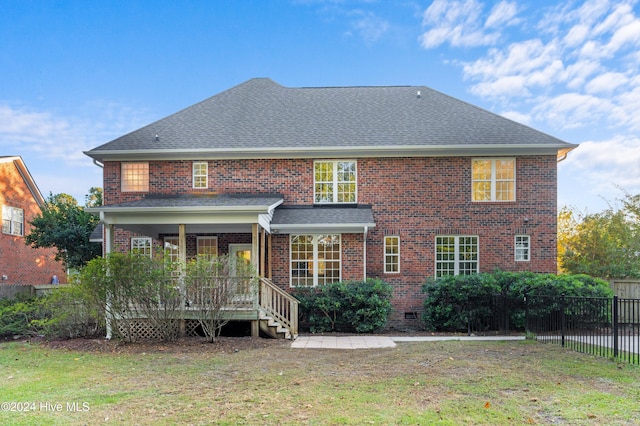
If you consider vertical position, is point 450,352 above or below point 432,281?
below

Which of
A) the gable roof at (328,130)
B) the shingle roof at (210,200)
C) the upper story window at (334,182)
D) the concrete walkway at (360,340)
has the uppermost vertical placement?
the gable roof at (328,130)

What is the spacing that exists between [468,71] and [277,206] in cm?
902

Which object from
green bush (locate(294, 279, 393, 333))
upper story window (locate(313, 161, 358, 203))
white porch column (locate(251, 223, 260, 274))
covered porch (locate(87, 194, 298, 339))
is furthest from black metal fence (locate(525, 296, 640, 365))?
white porch column (locate(251, 223, 260, 274))

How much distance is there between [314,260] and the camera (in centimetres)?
1512

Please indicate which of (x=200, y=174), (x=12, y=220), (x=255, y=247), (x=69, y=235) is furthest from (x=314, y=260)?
(x=12, y=220)

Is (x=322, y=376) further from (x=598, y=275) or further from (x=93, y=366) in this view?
(x=598, y=275)

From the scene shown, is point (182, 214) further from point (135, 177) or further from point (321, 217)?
point (135, 177)

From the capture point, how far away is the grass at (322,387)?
5312 millimetres

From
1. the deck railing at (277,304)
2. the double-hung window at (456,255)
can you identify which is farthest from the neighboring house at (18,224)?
the double-hung window at (456,255)

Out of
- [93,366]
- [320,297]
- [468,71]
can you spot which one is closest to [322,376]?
[93,366]

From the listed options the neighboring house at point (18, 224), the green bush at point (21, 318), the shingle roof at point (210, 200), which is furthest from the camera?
the neighboring house at point (18, 224)

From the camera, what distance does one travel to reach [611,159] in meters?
20.1

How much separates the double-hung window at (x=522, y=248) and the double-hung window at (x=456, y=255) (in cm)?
142

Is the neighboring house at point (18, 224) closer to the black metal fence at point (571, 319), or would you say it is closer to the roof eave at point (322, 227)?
the roof eave at point (322, 227)
